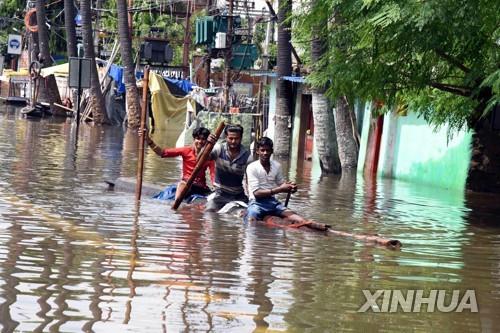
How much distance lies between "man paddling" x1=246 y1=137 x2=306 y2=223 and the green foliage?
2.11m

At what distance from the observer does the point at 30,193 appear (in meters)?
14.9

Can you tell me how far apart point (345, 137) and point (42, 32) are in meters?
25.2

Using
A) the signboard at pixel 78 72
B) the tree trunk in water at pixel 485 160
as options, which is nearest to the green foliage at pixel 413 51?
the tree trunk in water at pixel 485 160

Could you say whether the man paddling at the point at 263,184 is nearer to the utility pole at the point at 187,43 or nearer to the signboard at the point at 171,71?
the utility pole at the point at 187,43

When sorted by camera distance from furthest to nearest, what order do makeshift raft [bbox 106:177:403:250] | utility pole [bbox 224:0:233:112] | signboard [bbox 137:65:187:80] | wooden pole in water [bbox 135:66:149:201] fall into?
signboard [bbox 137:65:187:80] < utility pole [bbox 224:0:233:112] < wooden pole in water [bbox 135:66:149:201] < makeshift raft [bbox 106:177:403:250]

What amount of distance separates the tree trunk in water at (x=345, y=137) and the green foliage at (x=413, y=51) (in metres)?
5.87

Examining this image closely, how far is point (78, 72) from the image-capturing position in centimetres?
3325

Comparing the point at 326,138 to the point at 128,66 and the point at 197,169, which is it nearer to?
the point at 197,169

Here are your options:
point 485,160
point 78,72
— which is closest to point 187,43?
point 78,72

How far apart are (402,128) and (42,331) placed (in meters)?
17.8

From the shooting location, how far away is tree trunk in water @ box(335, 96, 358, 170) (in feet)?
76.4

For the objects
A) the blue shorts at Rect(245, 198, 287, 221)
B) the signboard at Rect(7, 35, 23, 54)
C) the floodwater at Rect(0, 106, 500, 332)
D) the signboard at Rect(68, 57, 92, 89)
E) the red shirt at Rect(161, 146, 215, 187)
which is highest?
the signboard at Rect(7, 35, 23, 54)

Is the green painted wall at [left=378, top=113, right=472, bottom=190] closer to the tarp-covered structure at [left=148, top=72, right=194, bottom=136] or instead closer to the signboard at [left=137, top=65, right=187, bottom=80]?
the tarp-covered structure at [left=148, top=72, right=194, bottom=136]

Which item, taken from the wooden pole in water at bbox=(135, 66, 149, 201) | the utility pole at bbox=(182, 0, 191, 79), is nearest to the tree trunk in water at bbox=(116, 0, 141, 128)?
the utility pole at bbox=(182, 0, 191, 79)
